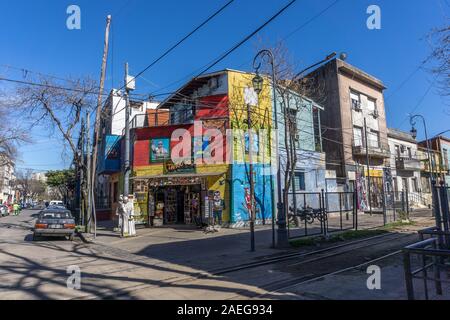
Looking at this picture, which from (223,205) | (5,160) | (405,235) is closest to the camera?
(405,235)

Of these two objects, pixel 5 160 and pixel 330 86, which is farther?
Answer: pixel 5 160

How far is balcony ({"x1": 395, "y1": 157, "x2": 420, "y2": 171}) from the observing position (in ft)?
116

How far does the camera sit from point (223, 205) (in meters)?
20.2

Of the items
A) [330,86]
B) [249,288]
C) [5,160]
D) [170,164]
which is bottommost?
[249,288]

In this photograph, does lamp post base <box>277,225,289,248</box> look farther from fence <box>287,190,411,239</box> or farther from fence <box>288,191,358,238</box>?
fence <box>288,191,358,238</box>

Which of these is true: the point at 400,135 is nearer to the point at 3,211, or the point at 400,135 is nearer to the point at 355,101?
the point at 355,101

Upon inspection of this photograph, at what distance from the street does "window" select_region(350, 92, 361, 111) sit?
1901 centimetres

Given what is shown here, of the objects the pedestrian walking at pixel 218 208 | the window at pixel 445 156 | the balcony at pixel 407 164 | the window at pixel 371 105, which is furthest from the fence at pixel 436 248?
the window at pixel 445 156

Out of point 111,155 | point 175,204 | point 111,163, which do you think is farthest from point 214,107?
point 111,163

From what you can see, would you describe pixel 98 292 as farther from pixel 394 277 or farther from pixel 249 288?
pixel 394 277

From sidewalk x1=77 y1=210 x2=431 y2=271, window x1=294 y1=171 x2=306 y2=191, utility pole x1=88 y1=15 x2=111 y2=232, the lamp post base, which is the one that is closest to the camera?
sidewalk x1=77 y1=210 x2=431 y2=271

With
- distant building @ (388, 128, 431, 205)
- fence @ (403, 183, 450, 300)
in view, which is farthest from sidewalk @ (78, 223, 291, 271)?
distant building @ (388, 128, 431, 205)
